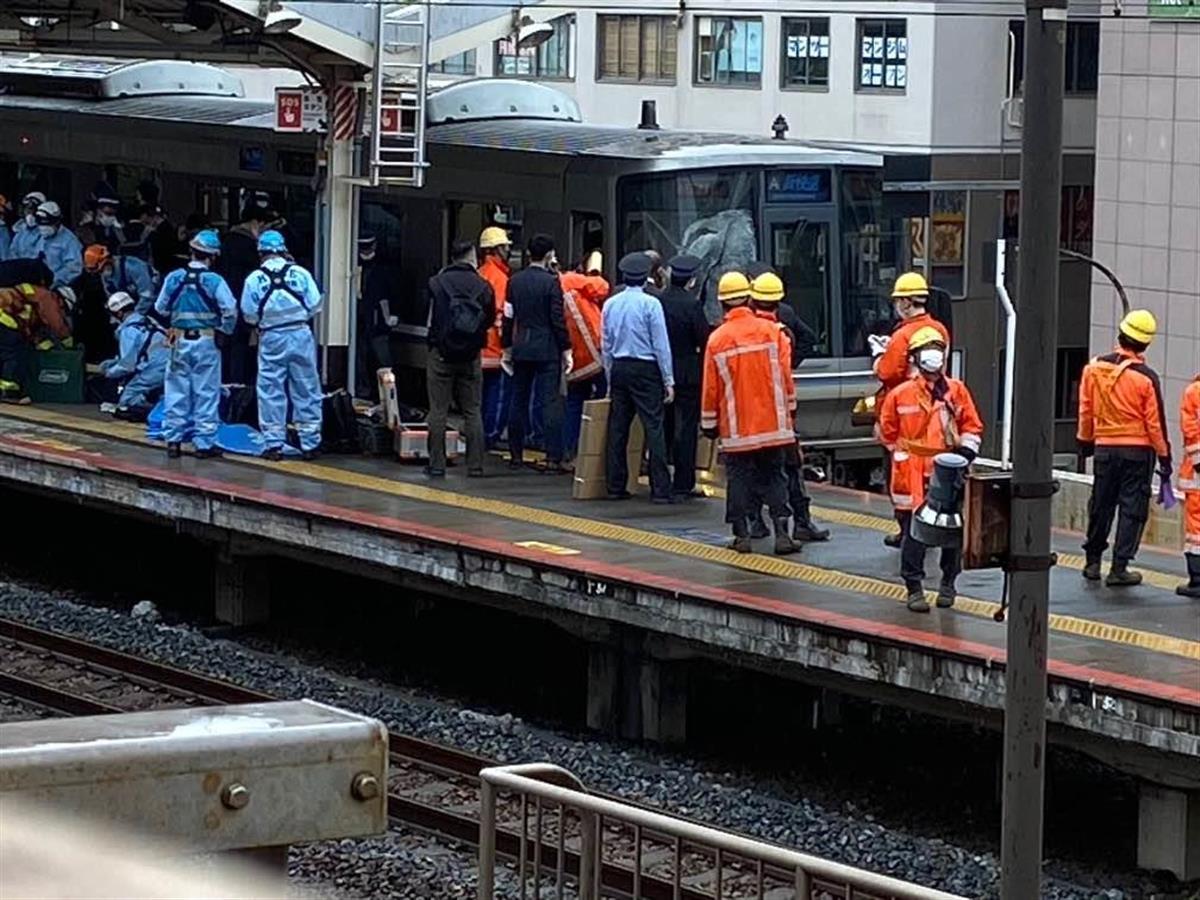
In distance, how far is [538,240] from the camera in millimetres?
15156

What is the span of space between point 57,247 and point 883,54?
738 inches

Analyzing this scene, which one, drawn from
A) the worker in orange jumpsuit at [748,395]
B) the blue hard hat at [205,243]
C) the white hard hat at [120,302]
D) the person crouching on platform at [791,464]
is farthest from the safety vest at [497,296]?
the white hard hat at [120,302]

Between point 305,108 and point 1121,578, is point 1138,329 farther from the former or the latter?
point 305,108

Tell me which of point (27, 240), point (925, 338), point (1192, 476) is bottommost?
point (1192, 476)

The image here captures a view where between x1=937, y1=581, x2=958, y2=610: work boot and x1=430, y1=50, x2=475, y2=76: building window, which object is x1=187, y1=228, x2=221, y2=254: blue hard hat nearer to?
x1=937, y1=581, x2=958, y2=610: work boot

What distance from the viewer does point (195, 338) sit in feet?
52.5

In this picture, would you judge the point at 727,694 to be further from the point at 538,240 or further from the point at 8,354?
the point at 8,354

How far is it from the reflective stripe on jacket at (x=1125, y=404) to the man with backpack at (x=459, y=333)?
4323mm

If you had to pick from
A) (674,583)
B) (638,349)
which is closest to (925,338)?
(674,583)

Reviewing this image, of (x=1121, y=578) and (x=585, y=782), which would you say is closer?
(x=585, y=782)

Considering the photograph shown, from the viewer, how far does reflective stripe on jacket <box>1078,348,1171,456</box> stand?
1222 cm

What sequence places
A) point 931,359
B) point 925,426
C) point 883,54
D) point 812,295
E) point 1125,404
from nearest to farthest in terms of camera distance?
point 931,359 < point 925,426 < point 1125,404 < point 812,295 < point 883,54

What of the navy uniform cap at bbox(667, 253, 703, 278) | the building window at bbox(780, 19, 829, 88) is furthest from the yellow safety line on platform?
the building window at bbox(780, 19, 829, 88)

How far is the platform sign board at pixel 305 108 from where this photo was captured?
16.8 m
